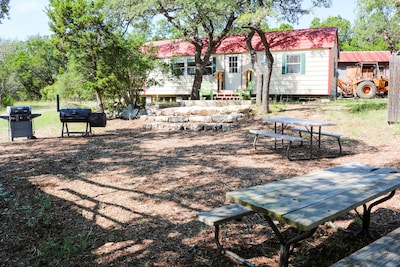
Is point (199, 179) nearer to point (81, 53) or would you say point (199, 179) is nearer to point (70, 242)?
point (70, 242)

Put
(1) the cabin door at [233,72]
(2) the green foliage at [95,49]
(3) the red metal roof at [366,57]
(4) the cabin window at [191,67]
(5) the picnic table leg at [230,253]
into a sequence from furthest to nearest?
(3) the red metal roof at [366,57]
(4) the cabin window at [191,67]
(1) the cabin door at [233,72]
(2) the green foliage at [95,49]
(5) the picnic table leg at [230,253]

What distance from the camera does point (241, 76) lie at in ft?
56.4

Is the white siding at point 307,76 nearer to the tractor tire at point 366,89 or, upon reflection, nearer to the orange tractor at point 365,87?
the tractor tire at point 366,89

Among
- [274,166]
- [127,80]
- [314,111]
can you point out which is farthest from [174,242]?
[127,80]

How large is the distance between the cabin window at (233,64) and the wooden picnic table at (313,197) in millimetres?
14478


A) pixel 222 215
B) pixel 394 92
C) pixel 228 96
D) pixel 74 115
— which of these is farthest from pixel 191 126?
pixel 222 215

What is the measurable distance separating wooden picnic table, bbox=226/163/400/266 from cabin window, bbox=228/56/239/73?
14.5m

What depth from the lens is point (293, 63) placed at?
52.3 feet

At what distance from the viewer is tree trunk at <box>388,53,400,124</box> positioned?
8.50 metres

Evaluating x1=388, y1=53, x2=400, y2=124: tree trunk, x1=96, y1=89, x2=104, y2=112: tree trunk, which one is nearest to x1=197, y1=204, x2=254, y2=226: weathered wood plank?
x1=388, y1=53, x2=400, y2=124: tree trunk

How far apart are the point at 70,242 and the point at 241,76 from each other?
14.8 m

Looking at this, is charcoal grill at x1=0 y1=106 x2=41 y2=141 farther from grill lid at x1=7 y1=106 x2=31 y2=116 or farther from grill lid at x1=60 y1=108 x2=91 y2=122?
grill lid at x1=60 y1=108 x2=91 y2=122

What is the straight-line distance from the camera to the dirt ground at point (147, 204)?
3.08 meters

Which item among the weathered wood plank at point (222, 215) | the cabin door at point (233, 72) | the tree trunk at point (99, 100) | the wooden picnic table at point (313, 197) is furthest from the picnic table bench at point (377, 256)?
the cabin door at point (233, 72)
